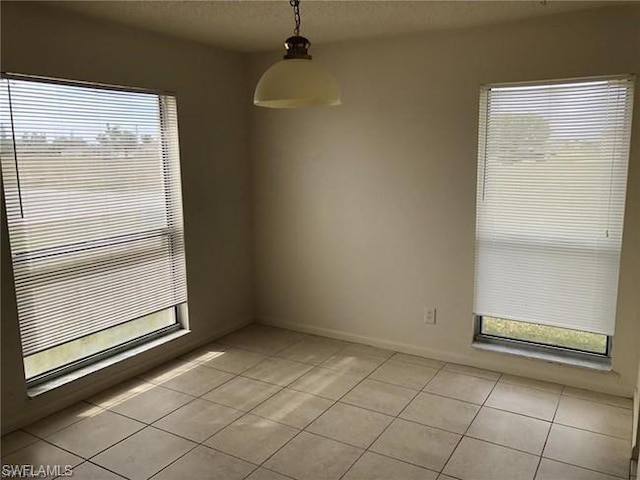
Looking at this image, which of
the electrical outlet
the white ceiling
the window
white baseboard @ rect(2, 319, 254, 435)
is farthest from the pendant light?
white baseboard @ rect(2, 319, 254, 435)

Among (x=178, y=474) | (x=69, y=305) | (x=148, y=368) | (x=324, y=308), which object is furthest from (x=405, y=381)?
(x=69, y=305)

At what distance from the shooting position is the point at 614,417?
2883 mm

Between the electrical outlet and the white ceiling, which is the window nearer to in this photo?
the white ceiling

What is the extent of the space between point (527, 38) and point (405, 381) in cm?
231

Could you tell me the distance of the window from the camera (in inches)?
109

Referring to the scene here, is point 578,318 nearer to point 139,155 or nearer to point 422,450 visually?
point 422,450

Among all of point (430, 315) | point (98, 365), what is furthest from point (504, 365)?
point (98, 365)

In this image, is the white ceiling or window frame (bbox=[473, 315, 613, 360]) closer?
the white ceiling

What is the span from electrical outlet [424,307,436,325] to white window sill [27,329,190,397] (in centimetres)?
182

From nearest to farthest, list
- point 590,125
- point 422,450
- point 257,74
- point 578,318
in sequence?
point 422,450
point 590,125
point 578,318
point 257,74

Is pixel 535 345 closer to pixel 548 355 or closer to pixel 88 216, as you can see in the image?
pixel 548 355

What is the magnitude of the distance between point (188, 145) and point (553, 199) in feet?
8.31

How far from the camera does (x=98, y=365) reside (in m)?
3.29

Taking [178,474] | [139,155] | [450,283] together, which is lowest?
[178,474]
